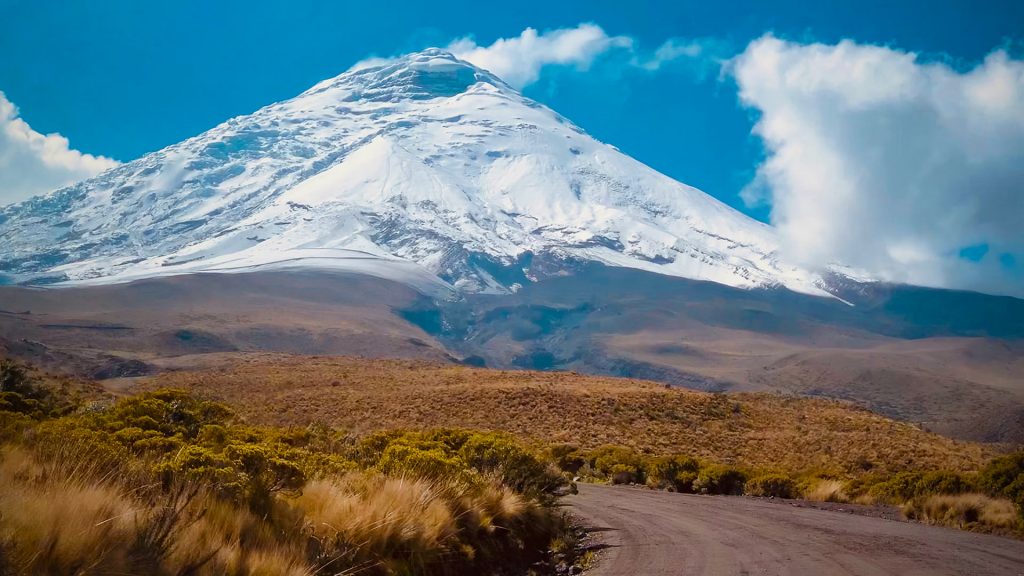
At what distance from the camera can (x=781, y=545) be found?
426 inches

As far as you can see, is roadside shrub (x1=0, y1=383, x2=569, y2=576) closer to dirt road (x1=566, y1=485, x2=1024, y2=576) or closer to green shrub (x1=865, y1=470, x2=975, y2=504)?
dirt road (x1=566, y1=485, x2=1024, y2=576)

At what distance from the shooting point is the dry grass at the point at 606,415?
3616cm

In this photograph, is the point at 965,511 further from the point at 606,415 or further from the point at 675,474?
the point at 606,415

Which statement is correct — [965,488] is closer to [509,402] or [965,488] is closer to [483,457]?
[483,457]

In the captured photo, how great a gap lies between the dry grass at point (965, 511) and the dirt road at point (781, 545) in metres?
1.31

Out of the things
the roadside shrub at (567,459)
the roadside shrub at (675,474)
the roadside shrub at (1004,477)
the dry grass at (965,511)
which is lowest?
the roadside shrub at (567,459)

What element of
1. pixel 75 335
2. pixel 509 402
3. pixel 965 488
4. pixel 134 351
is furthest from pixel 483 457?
pixel 75 335

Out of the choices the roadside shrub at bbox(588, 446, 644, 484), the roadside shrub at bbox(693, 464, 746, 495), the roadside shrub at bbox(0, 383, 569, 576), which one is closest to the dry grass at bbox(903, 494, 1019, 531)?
the roadside shrub at bbox(693, 464, 746, 495)

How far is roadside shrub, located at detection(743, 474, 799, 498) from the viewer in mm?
20219

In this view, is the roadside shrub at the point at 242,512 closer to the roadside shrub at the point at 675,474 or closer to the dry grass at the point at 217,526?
the dry grass at the point at 217,526

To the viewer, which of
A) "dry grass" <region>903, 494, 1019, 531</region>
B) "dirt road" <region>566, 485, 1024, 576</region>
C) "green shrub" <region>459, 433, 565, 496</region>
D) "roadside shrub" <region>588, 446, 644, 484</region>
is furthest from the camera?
"roadside shrub" <region>588, 446, 644, 484</region>

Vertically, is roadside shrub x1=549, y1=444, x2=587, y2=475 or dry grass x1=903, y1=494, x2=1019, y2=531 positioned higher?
dry grass x1=903, y1=494, x2=1019, y2=531

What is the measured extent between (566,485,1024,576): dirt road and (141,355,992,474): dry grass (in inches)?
742

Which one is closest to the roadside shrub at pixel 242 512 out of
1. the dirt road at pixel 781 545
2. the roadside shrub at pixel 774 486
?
the dirt road at pixel 781 545
